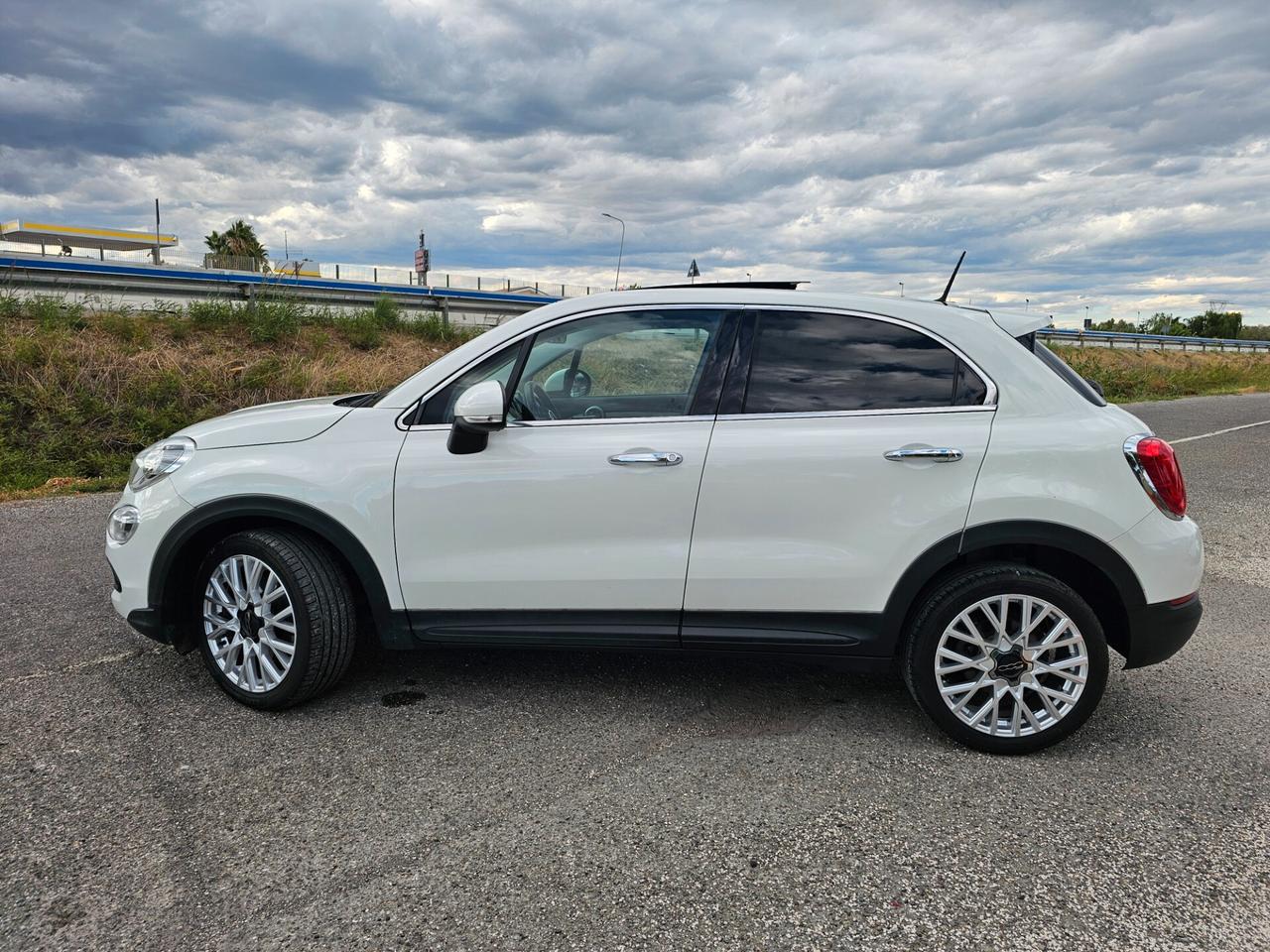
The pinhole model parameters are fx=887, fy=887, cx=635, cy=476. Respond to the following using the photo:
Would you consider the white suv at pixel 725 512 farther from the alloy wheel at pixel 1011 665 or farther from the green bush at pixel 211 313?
the green bush at pixel 211 313

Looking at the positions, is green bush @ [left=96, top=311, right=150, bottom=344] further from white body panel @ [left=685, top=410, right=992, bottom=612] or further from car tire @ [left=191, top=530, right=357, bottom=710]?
white body panel @ [left=685, top=410, right=992, bottom=612]

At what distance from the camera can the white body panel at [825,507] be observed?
129 inches

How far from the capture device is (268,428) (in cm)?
368

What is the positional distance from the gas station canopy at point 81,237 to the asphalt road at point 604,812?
46477 mm

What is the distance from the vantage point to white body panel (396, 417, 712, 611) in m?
3.36

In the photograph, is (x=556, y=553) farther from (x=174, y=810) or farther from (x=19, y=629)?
(x=19, y=629)

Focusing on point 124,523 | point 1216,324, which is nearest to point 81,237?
point 124,523

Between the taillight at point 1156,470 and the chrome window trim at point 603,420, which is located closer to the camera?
the taillight at point 1156,470

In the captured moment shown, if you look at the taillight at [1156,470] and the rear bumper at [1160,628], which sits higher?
the taillight at [1156,470]

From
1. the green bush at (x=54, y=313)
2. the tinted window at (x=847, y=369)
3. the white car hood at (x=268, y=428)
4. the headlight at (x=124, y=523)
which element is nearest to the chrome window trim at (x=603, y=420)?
the tinted window at (x=847, y=369)

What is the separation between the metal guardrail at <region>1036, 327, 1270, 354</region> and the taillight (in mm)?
35971

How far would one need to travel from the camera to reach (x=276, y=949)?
2.28 meters

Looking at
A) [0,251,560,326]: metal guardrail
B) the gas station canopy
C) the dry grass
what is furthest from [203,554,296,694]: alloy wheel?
the gas station canopy

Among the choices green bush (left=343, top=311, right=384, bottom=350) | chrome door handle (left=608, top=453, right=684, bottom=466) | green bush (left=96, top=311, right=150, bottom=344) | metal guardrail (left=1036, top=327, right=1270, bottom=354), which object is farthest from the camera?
metal guardrail (left=1036, top=327, right=1270, bottom=354)
